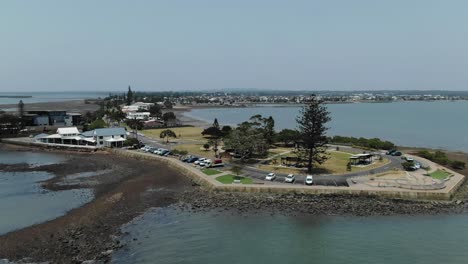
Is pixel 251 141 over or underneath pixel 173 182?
over

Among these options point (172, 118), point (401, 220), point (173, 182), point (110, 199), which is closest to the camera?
point (401, 220)

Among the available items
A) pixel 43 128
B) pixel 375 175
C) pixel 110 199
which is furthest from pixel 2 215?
pixel 43 128

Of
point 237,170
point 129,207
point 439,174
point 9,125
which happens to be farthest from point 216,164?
point 9,125

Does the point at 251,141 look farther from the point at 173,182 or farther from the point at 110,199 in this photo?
the point at 110,199

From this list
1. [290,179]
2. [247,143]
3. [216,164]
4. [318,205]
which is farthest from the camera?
[247,143]

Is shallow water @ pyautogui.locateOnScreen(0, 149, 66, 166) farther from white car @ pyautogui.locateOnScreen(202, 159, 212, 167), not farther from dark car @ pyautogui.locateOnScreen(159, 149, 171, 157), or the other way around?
white car @ pyautogui.locateOnScreen(202, 159, 212, 167)

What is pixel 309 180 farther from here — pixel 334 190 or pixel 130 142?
pixel 130 142
